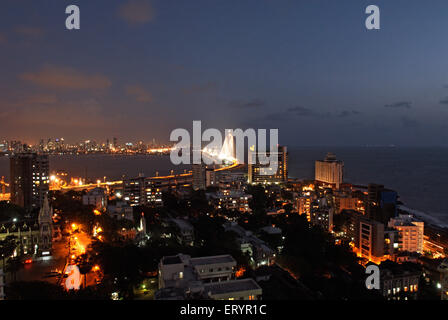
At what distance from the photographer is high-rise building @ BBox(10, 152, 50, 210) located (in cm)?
1202

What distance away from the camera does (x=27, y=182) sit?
12.0 metres

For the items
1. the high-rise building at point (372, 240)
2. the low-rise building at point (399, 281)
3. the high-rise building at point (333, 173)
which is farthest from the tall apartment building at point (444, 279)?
the high-rise building at point (333, 173)

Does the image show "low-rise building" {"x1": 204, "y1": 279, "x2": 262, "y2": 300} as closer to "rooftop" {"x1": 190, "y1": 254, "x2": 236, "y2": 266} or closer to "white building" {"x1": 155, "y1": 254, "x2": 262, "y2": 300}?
"white building" {"x1": 155, "y1": 254, "x2": 262, "y2": 300}

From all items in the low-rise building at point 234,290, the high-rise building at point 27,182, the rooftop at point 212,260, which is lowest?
the low-rise building at point 234,290

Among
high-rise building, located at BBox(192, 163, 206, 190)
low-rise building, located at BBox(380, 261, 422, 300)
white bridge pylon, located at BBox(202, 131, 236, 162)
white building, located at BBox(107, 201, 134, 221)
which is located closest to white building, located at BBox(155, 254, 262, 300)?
low-rise building, located at BBox(380, 261, 422, 300)

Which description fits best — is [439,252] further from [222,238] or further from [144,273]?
[144,273]

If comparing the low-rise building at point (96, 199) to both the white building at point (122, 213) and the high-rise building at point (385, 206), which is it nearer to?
the white building at point (122, 213)

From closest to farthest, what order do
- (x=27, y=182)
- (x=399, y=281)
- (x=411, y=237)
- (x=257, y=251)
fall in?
(x=399, y=281), (x=257, y=251), (x=411, y=237), (x=27, y=182)

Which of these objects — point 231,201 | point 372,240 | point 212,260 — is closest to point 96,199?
point 231,201

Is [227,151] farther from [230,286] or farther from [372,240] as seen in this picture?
[230,286]

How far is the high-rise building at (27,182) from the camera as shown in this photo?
39.4ft

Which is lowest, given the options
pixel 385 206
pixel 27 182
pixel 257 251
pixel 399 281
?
pixel 399 281
